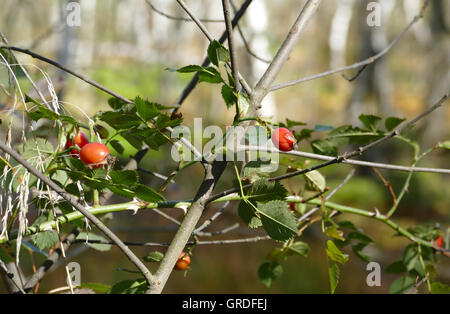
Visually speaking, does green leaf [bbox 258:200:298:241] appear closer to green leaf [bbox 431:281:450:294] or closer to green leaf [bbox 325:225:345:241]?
green leaf [bbox 325:225:345:241]

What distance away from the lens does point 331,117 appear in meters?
12.8

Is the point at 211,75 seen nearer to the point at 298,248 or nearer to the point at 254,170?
the point at 254,170

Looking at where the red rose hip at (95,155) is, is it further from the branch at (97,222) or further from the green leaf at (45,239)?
the green leaf at (45,239)

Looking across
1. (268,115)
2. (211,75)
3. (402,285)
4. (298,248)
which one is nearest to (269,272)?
(298,248)

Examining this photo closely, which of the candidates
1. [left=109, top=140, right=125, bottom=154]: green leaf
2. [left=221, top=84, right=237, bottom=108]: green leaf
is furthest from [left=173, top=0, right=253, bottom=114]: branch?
[left=221, top=84, right=237, bottom=108]: green leaf

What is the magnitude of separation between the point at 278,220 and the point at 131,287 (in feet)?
0.69

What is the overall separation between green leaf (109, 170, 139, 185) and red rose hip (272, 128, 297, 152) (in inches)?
→ 7.2

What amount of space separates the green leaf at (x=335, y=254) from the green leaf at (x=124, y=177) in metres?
0.28

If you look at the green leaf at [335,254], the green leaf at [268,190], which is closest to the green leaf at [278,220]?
the green leaf at [268,190]
